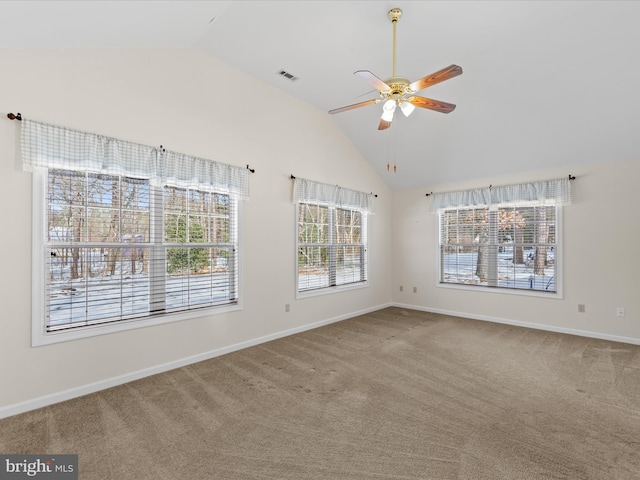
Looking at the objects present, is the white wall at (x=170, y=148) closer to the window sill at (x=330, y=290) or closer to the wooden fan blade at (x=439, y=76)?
the window sill at (x=330, y=290)

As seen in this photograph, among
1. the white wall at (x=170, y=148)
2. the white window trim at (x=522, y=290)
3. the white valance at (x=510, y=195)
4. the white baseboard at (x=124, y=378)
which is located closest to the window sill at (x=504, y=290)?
the white window trim at (x=522, y=290)

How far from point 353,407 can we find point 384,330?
233 cm

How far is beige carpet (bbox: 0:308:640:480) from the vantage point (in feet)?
6.17

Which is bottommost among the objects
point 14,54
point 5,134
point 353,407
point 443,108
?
point 353,407

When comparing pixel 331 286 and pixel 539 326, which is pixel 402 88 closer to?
pixel 331 286

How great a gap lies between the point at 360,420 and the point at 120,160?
3058mm

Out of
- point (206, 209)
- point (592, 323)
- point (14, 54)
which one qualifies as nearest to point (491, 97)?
point (592, 323)

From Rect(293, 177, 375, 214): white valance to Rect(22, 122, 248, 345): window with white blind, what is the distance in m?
0.97

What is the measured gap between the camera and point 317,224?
16.5ft

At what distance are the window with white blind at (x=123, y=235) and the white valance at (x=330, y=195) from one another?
97 centimetres

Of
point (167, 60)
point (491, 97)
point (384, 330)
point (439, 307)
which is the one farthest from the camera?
point (439, 307)

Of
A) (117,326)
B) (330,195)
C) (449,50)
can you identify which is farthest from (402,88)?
(117,326)

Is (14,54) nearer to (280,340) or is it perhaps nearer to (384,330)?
(280,340)

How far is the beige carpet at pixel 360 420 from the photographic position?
6.17 ft
